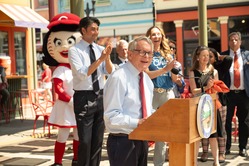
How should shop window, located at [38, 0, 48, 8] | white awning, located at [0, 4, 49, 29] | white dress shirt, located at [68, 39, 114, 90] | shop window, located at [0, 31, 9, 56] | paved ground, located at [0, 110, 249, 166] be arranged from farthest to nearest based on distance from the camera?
shop window, located at [38, 0, 48, 8] → shop window, located at [0, 31, 9, 56] → white awning, located at [0, 4, 49, 29] → paved ground, located at [0, 110, 249, 166] → white dress shirt, located at [68, 39, 114, 90]

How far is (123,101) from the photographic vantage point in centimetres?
350

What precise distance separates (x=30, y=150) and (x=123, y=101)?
4.73 metres

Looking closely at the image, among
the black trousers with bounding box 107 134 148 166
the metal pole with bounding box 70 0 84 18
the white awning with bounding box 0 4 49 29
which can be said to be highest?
the white awning with bounding box 0 4 49 29

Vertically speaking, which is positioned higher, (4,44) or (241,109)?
(4,44)

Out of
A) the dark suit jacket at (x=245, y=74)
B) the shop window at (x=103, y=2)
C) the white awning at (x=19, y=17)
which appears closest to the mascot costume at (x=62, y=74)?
the dark suit jacket at (x=245, y=74)

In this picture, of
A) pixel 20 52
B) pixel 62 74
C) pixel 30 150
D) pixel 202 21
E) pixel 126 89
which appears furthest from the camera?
pixel 20 52

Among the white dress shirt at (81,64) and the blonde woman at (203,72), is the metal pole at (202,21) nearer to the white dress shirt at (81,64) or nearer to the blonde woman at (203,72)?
the blonde woman at (203,72)

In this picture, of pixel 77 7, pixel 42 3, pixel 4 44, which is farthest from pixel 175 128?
pixel 42 3

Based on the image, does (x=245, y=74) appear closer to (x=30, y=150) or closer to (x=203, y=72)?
(x=203, y=72)

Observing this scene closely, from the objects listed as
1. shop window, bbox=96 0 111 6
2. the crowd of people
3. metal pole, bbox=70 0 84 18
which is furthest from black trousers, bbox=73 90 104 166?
shop window, bbox=96 0 111 6

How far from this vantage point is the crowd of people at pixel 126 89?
3.52m

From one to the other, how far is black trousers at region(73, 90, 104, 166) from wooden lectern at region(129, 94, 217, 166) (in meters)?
1.99

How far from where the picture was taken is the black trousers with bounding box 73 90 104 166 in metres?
5.23

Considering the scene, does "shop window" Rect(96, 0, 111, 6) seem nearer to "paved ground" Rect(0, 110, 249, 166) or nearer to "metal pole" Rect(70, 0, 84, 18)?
"paved ground" Rect(0, 110, 249, 166)
